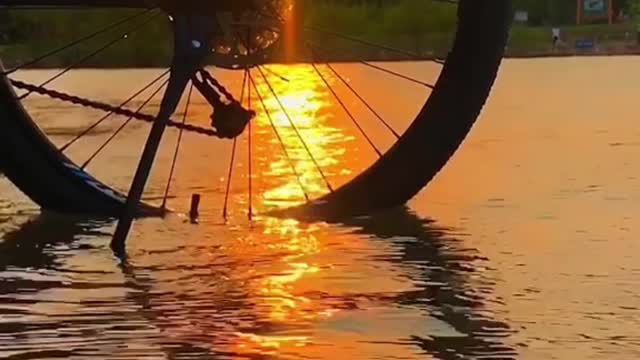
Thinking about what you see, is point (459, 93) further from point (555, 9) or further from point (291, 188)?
point (555, 9)

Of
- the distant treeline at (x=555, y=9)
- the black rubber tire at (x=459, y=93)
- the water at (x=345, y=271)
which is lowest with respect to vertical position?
the distant treeline at (x=555, y=9)

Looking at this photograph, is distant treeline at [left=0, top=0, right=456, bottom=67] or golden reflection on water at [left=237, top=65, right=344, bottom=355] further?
distant treeline at [left=0, top=0, right=456, bottom=67]

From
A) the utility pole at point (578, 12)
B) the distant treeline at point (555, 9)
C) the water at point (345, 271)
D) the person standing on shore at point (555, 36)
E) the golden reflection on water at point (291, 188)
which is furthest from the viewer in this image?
the utility pole at point (578, 12)

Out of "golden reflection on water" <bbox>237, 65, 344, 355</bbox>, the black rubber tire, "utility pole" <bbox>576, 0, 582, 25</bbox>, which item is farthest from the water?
"utility pole" <bbox>576, 0, 582, 25</bbox>

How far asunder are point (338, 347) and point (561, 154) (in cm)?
704

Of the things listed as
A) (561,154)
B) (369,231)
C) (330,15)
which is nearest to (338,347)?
(369,231)

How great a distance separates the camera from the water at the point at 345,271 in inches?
215

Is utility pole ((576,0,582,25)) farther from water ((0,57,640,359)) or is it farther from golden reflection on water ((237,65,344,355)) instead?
water ((0,57,640,359))

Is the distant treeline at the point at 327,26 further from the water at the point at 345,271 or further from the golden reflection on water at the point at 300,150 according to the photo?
the water at the point at 345,271

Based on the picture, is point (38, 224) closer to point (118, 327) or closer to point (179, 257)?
point (179, 257)

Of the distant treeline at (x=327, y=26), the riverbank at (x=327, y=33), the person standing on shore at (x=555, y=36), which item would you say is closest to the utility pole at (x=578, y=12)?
the person standing on shore at (x=555, y=36)

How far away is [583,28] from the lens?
39250mm

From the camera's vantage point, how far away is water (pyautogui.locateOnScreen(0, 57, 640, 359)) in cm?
546

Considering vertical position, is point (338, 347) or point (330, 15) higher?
point (330, 15)
